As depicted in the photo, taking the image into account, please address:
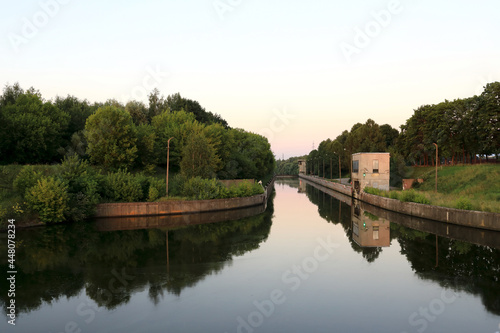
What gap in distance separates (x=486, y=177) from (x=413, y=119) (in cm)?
3857

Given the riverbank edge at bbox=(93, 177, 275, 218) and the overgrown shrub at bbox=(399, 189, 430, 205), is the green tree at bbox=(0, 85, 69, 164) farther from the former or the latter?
the overgrown shrub at bbox=(399, 189, 430, 205)

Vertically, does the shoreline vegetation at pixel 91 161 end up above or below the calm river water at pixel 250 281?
above

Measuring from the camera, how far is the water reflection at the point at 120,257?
14.3 m

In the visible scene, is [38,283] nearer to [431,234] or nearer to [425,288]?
[425,288]

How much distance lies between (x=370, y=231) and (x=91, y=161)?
36012 millimetres

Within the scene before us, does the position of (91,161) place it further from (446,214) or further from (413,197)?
(446,214)

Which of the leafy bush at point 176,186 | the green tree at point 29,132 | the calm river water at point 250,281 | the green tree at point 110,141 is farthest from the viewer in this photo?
the green tree at point 29,132

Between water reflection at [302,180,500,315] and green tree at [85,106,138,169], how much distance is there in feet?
91.5

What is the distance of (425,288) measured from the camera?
587 inches

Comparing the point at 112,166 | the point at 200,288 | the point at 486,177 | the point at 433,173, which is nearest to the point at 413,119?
the point at 433,173

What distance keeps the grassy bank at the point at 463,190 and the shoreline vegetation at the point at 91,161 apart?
851 inches

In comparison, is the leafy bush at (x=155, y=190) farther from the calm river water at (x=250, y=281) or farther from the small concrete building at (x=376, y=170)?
the small concrete building at (x=376, y=170)

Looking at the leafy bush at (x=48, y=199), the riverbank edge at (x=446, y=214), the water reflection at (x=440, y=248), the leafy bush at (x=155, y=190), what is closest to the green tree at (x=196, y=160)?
the leafy bush at (x=155, y=190)

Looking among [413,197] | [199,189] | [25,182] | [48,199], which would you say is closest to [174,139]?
[199,189]
